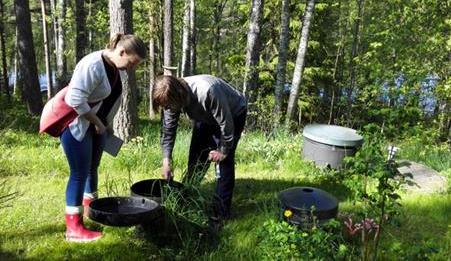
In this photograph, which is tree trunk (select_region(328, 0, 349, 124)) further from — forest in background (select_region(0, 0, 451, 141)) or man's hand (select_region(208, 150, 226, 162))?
man's hand (select_region(208, 150, 226, 162))

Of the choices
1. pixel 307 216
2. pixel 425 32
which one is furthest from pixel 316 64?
pixel 307 216

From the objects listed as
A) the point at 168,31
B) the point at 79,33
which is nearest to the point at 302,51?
the point at 168,31

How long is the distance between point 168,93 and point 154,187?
118cm

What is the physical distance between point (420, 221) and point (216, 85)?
2.60 meters

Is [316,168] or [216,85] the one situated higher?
[216,85]

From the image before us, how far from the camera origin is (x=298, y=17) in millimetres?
16422

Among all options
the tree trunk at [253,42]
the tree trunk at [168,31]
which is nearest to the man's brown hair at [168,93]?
the tree trunk at [253,42]

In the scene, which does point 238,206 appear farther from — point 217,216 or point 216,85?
point 216,85

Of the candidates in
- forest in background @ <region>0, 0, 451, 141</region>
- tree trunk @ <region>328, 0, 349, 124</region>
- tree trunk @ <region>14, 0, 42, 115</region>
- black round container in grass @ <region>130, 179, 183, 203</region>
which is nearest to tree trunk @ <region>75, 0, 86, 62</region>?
forest in background @ <region>0, 0, 451, 141</region>

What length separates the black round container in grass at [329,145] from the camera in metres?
5.62

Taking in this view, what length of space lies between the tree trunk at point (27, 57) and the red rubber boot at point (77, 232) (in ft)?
32.6

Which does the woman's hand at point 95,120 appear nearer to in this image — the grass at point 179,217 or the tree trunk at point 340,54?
the grass at point 179,217

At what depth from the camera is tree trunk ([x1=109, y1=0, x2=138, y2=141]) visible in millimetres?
6383

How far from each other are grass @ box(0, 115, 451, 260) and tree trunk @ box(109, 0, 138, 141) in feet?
1.31
